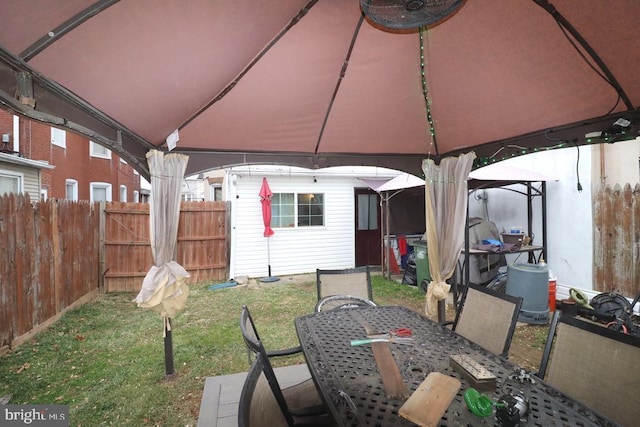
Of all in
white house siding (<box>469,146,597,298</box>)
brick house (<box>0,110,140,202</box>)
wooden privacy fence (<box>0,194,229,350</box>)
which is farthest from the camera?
brick house (<box>0,110,140,202</box>)

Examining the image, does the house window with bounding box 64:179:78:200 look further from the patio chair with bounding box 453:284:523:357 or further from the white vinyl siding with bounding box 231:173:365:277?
the patio chair with bounding box 453:284:523:357

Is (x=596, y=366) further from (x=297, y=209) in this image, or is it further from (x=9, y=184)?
(x=9, y=184)

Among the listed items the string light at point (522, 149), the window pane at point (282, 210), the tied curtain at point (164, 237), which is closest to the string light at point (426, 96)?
the string light at point (522, 149)

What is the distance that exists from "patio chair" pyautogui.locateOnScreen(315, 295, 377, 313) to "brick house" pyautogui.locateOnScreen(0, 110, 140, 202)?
8.65 metres

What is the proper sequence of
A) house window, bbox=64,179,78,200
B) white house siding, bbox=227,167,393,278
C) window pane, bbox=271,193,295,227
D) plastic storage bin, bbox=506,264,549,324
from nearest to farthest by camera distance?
plastic storage bin, bbox=506,264,549,324, white house siding, bbox=227,167,393,278, window pane, bbox=271,193,295,227, house window, bbox=64,179,78,200

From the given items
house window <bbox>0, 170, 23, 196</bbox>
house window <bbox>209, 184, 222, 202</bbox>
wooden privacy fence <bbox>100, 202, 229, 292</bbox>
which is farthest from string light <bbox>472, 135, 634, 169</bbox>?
house window <bbox>0, 170, 23, 196</bbox>

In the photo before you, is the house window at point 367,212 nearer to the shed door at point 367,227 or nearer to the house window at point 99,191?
the shed door at point 367,227

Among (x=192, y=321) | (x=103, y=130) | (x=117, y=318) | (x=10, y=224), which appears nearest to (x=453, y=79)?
(x=103, y=130)

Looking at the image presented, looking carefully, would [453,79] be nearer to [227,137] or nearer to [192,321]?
[227,137]

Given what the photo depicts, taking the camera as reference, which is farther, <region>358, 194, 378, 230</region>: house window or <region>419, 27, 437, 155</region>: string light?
<region>358, 194, 378, 230</region>: house window

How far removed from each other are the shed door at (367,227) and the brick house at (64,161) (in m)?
7.19

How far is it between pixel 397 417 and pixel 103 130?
2.77m

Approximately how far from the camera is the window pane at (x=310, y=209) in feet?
28.8

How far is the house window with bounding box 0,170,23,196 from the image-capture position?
793cm
